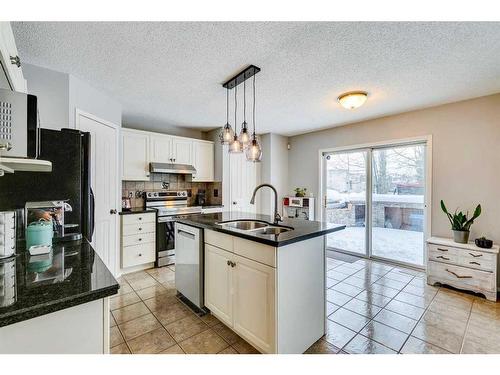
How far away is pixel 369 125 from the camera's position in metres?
3.96

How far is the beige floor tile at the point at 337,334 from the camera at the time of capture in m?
1.89

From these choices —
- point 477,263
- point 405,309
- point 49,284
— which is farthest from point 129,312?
point 477,263

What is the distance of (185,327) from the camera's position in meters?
2.10

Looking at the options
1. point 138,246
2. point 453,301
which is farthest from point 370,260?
point 138,246

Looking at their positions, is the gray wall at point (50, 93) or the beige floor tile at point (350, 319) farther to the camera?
the gray wall at point (50, 93)

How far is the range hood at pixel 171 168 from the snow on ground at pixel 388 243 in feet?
10.0

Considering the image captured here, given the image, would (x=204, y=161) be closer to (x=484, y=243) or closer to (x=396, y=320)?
(x=396, y=320)

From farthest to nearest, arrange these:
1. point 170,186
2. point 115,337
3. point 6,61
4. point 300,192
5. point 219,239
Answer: point 300,192 → point 170,186 → point 219,239 → point 115,337 → point 6,61

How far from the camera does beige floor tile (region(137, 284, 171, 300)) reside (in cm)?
272

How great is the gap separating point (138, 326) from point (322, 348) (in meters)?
1.59

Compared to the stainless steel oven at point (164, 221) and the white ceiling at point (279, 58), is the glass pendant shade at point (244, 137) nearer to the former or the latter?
the white ceiling at point (279, 58)

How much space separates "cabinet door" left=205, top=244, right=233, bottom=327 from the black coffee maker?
2582 mm

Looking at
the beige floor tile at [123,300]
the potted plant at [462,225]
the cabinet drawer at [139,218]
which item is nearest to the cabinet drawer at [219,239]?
the beige floor tile at [123,300]
